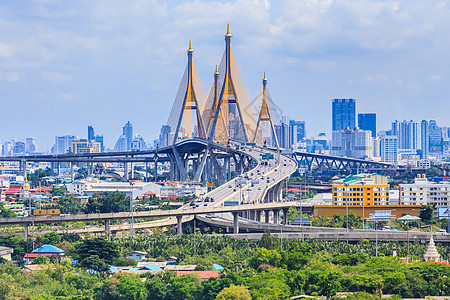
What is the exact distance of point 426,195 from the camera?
77.7 m

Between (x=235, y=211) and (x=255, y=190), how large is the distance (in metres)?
12.9

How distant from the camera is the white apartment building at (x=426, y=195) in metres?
77.5

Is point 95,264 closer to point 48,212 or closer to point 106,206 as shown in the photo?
point 48,212

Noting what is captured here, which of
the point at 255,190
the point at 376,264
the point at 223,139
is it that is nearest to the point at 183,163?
the point at 223,139

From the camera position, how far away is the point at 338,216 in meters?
68.7

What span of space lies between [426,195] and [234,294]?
4800cm

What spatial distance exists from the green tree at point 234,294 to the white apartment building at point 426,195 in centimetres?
4626

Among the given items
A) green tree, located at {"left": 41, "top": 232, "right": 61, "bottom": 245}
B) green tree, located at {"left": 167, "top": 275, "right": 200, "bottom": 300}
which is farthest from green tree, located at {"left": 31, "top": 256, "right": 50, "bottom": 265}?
green tree, located at {"left": 167, "top": 275, "right": 200, "bottom": 300}

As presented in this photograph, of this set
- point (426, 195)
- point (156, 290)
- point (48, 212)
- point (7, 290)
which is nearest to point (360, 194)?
point (426, 195)

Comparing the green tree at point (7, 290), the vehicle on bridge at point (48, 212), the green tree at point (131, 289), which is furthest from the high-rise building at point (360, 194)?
the green tree at point (7, 290)

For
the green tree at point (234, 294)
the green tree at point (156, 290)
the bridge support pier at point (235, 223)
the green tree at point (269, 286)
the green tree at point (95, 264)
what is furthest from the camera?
the bridge support pier at point (235, 223)

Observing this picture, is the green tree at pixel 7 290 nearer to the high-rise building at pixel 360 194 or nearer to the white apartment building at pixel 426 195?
the high-rise building at pixel 360 194

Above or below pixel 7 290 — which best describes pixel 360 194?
above

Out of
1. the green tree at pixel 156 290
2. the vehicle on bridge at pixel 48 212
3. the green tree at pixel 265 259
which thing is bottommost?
the green tree at pixel 156 290
